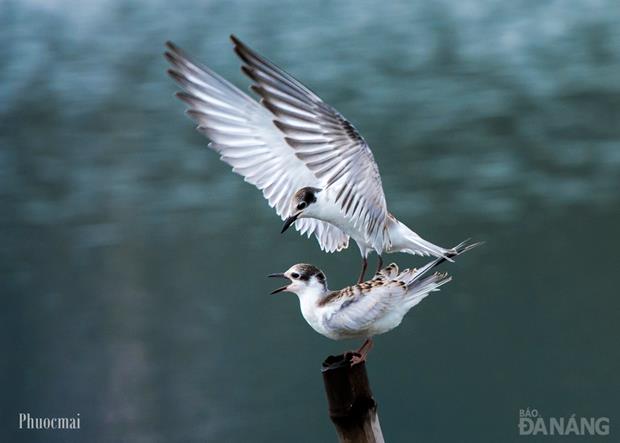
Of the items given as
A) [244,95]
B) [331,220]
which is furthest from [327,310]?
[244,95]

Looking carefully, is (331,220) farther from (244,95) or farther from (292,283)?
(244,95)

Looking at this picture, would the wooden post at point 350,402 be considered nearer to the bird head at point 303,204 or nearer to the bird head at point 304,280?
the bird head at point 304,280

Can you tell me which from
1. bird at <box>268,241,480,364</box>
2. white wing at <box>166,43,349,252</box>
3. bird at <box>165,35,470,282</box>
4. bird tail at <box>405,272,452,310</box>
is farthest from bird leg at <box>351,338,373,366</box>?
white wing at <box>166,43,349,252</box>

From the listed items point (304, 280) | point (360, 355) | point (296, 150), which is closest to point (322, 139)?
point (296, 150)

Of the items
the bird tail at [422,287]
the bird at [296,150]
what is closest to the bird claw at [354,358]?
the bird tail at [422,287]

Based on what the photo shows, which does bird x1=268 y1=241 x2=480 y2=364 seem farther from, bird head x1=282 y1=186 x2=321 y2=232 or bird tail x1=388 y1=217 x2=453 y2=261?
bird tail x1=388 y1=217 x2=453 y2=261
